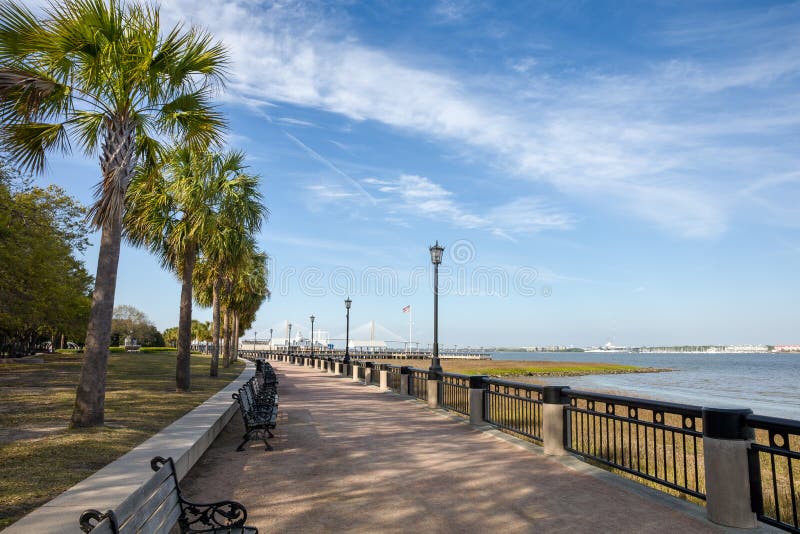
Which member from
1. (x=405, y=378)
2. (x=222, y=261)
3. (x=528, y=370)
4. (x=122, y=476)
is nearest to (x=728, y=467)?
(x=122, y=476)

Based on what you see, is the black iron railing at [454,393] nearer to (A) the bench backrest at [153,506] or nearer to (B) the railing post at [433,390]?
(B) the railing post at [433,390]

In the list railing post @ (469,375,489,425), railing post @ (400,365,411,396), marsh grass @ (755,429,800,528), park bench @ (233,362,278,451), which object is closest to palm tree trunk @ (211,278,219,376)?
railing post @ (400,365,411,396)

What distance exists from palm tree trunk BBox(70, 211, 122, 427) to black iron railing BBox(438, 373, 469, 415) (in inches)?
306

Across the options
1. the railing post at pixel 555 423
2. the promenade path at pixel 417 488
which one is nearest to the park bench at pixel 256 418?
the promenade path at pixel 417 488

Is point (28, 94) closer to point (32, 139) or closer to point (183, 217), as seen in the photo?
point (32, 139)

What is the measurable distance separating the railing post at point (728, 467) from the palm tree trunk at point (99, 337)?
9445 millimetres

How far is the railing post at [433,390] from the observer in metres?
15.0

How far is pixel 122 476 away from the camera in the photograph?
6.16 meters

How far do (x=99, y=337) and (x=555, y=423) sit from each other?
8.36 meters

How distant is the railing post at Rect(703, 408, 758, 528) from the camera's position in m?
5.12

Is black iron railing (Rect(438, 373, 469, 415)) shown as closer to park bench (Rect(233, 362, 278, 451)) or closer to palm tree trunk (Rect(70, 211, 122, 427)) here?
park bench (Rect(233, 362, 278, 451))

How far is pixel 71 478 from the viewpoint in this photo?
6.30m

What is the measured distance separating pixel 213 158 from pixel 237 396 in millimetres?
12935

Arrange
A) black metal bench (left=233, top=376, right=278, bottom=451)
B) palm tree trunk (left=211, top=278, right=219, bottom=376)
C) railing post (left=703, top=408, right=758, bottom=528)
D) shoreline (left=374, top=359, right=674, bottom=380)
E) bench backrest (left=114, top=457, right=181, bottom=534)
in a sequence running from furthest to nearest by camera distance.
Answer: shoreline (left=374, top=359, right=674, bottom=380), palm tree trunk (left=211, top=278, right=219, bottom=376), black metal bench (left=233, top=376, right=278, bottom=451), railing post (left=703, top=408, right=758, bottom=528), bench backrest (left=114, top=457, right=181, bottom=534)
